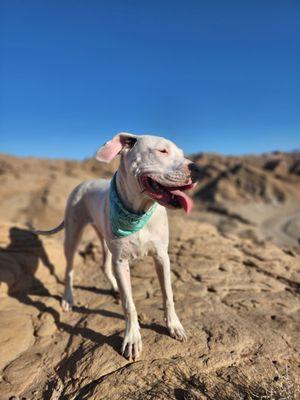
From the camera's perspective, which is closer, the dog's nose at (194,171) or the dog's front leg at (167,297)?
the dog's nose at (194,171)

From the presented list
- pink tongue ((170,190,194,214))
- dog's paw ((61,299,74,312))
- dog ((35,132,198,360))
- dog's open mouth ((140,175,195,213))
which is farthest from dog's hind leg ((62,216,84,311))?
pink tongue ((170,190,194,214))

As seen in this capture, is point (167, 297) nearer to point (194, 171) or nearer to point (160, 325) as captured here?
point (160, 325)

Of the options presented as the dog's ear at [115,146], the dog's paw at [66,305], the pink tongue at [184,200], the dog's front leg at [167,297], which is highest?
the dog's ear at [115,146]

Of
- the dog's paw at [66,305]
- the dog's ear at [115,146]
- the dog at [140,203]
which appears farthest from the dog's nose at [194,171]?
the dog's paw at [66,305]

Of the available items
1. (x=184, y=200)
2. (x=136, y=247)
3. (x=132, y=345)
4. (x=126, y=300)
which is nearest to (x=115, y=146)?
(x=184, y=200)

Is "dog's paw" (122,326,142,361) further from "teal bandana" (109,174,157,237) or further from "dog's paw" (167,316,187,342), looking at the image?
"teal bandana" (109,174,157,237)

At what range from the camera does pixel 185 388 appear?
264 centimetres

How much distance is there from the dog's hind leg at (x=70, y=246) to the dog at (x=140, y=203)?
0.87 meters

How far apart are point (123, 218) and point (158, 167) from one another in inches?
23.4

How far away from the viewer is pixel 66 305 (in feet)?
14.4

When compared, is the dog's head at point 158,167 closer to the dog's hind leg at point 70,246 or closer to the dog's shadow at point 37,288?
the dog's shadow at point 37,288

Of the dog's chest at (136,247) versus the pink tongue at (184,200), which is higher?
the pink tongue at (184,200)

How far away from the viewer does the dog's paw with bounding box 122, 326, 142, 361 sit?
3.07m

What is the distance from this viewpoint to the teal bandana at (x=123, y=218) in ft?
9.98
